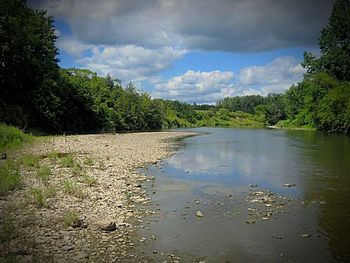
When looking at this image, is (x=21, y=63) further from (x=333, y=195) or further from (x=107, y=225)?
(x=333, y=195)

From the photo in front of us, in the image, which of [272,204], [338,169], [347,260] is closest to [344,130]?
[338,169]

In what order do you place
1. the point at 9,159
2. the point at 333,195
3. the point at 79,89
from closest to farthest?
the point at 333,195 < the point at 9,159 < the point at 79,89

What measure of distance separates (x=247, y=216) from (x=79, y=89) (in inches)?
2693

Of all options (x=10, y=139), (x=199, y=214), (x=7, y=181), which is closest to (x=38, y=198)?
(x=7, y=181)

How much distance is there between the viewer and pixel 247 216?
50.4 ft

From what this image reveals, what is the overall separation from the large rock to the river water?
945 millimetres

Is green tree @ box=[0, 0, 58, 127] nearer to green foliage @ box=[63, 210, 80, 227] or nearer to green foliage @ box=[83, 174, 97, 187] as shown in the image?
green foliage @ box=[83, 174, 97, 187]

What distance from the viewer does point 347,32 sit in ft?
282

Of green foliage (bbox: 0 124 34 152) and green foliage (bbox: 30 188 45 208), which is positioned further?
green foliage (bbox: 0 124 34 152)

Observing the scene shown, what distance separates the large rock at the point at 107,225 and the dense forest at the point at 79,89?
38.5m

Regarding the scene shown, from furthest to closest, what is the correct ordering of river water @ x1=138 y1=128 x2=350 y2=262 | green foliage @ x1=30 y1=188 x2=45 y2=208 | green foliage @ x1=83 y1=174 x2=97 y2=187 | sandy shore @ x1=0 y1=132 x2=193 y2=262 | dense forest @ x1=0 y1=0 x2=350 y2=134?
dense forest @ x1=0 y1=0 x2=350 y2=134, green foliage @ x1=83 y1=174 x2=97 y2=187, green foliage @ x1=30 y1=188 x2=45 y2=208, river water @ x1=138 y1=128 x2=350 y2=262, sandy shore @ x1=0 y1=132 x2=193 y2=262

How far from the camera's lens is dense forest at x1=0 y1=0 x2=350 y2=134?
173 feet

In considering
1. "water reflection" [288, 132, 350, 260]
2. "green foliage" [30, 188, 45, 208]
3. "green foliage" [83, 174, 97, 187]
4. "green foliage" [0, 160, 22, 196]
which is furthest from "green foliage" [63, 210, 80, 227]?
"water reflection" [288, 132, 350, 260]

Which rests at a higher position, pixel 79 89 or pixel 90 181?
pixel 79 89
